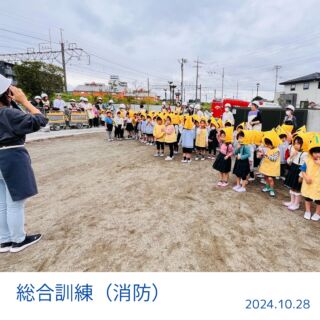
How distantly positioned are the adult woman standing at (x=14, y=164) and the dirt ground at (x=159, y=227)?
265mm

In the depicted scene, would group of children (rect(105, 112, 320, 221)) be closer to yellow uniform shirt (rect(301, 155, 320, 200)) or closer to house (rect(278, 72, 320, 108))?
yellow uniform shirt (rect(301, 155, 320, 200))

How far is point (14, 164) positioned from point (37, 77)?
2586 cm

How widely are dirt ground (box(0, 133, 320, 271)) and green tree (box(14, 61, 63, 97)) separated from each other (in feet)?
74.3

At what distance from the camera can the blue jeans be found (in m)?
2.46

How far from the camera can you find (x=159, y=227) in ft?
10.7

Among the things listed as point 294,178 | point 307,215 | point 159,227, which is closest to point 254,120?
point 294,178

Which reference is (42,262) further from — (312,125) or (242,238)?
(312,125)

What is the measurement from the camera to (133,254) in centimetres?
265

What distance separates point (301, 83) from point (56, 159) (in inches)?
1371

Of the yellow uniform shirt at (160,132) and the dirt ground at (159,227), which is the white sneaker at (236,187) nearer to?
the dirt ground at (159,227)

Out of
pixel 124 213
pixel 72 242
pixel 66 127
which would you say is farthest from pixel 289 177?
pixel 66 127

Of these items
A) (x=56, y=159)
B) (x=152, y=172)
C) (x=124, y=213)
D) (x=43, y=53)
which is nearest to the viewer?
(x=124, y=213)

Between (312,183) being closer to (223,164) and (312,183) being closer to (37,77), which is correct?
(223,164)

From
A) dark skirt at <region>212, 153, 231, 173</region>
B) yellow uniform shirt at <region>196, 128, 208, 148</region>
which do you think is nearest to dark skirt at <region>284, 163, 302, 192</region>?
dark skirt at <region>212, 153, 231, 173</region>
